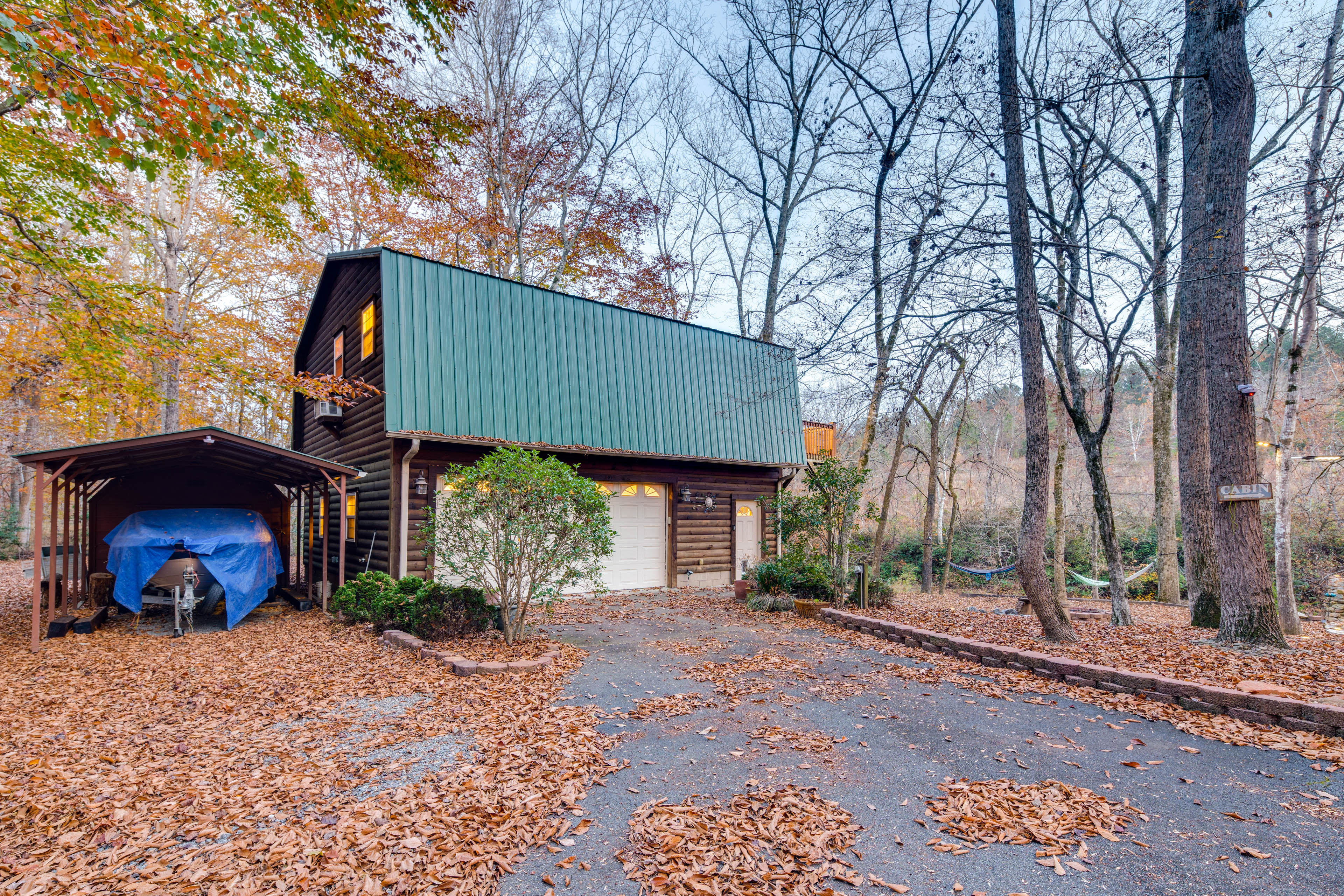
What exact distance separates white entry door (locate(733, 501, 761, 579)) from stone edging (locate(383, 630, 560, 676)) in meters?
6.59

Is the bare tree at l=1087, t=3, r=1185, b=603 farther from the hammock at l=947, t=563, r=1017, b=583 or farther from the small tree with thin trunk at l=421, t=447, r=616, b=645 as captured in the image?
the small tree with thin trunk at l=421, t=447, r=616, b=645

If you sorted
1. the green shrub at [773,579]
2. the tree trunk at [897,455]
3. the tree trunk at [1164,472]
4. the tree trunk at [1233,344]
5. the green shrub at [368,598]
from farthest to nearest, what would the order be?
the tree trunk at [1164,472]
the green shrub at [773,579]
the tree trunk at [897,455]
the green shrub at [368,598]
the tree trunk at [1233,344]

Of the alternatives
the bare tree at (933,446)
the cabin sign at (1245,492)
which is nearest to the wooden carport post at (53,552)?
the bare tree at (933,446)

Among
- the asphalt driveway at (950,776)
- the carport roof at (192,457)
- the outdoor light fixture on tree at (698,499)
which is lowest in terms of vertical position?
the asphalt driveway at (950,776)

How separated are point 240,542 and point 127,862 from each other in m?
6.26

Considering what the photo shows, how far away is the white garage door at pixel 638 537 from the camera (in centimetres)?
1040

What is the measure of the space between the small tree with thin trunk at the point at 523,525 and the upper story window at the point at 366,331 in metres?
4.30

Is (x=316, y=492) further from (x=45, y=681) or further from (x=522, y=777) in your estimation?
(x=522, y=777)

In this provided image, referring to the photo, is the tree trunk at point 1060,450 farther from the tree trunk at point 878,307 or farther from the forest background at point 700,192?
the tree trunk at point 878,307

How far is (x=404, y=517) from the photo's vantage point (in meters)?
8.23

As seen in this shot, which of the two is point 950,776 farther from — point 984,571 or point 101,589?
point 984,571

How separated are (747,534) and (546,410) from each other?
208 inches

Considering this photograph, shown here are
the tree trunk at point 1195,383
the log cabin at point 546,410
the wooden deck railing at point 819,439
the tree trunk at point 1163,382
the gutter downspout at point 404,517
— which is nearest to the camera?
the tree trunk at point 1195,383

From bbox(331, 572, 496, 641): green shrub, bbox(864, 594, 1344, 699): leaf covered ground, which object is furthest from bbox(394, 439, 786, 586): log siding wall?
bbox(864, 594, 1344, 699): leaf covered ground
